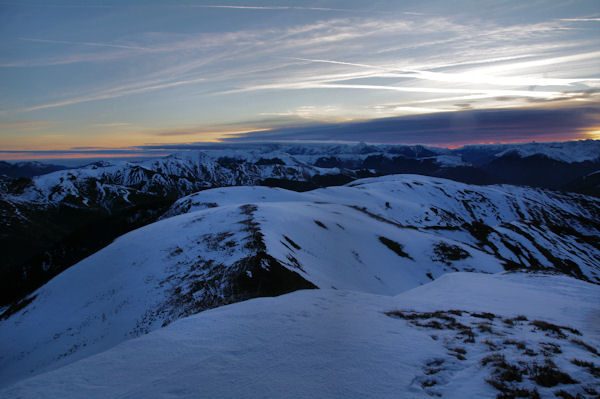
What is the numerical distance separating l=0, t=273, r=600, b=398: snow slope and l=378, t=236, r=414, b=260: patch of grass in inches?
1537

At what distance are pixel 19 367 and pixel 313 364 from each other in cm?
3532

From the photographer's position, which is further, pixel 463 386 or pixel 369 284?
pixel 369 284

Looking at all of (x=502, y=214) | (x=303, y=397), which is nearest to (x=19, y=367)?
(x=303, y=397)

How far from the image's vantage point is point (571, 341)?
954 centimetres

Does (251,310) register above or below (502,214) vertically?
above

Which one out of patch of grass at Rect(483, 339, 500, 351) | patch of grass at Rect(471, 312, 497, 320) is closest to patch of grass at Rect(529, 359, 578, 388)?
patch of grass at Rect(483, 339, 500, 351)

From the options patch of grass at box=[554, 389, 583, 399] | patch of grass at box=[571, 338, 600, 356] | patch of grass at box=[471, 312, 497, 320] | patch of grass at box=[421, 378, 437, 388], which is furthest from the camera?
patch of grass at box=[471, 312, 497, 320]

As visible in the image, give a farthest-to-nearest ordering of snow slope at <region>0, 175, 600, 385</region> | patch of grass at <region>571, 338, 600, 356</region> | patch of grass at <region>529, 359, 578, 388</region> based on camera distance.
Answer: snow slope at <region>0, 175, 600, 385</region> → patch of grass at <region>571, 338, 600, 356</region> → patch of grass at <region>529, 359, 578, 388</region>

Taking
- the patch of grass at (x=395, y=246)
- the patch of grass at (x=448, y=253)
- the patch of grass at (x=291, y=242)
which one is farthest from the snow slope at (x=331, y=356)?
the patch of grass at (x=448, y=253)

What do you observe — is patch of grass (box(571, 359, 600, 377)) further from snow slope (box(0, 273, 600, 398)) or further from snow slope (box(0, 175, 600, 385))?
snow slope (box(0, 175, 600, 385))

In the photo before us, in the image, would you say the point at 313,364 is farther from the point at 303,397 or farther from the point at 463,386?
the point at 463,386

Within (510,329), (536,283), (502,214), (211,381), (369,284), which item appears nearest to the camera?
(211,381)

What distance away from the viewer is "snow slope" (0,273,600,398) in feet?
21.7

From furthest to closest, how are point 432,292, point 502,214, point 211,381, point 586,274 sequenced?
point 502,214 < point 586,274 < point 432,292 < point 211,381
